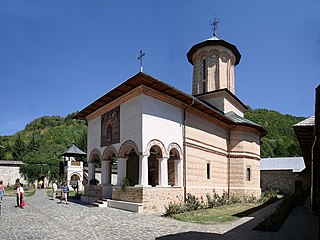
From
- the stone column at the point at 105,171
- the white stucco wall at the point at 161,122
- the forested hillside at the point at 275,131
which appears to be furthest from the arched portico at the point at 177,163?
the forested hillside at the point at 275,131

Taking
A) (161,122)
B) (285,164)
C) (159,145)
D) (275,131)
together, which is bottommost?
(285,164)

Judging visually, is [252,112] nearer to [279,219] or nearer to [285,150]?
[285,150]

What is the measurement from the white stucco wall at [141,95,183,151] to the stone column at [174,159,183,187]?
0.90 metres

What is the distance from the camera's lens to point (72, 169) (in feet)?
99.2

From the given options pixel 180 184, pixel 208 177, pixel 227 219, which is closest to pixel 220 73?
pixel 208 177

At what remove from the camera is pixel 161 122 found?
1342 cm

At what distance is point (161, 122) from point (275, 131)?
53.9m

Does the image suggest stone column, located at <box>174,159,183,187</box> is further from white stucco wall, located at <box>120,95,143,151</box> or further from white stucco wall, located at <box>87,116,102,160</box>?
white stucco wall, located at <box>87,116,102,160</box>

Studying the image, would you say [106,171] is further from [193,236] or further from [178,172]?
[193,236]

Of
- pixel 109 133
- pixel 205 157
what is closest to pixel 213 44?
pixel 205 157

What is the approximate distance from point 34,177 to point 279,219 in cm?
3105

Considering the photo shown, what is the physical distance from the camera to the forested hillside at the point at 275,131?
183 ft

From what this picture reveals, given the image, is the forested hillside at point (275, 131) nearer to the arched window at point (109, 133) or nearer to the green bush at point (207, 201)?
the green bush at point (207, 201)

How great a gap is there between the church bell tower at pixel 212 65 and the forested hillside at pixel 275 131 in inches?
1422
